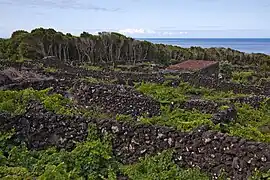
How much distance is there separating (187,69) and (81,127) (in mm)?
27007

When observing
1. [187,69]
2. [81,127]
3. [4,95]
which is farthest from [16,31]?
[81,127]

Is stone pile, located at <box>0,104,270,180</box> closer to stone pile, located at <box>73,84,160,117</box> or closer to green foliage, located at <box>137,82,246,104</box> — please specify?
stone pile, located at <box>73,84,160,117</box>

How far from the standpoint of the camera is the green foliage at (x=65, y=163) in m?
8.08

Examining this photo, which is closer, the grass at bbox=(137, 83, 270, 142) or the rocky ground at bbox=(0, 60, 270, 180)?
the rocky ground at bbox=(0, 60, 270, 180)

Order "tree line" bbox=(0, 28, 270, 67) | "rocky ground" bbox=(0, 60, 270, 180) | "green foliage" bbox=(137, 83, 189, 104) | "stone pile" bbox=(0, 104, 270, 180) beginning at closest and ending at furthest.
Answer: "stone pile" bbox=(0, 104, 270, 180)
"rocky ground" bbox=(0, 60, 270, 180)
"green foliage" bbox=(137, 83, 189, 104)
"tree line" bbox=(0, 28, 270, 67)

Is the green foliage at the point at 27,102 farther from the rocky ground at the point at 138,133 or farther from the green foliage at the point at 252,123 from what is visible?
the green foliage at the point at 252,123

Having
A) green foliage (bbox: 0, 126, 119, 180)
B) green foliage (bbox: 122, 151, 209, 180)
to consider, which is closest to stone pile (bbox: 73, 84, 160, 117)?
green foliage (bbox: 0, 126, 119, 180)

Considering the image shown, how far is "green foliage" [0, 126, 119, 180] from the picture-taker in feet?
26.5

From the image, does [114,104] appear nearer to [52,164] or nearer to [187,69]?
[52,164]

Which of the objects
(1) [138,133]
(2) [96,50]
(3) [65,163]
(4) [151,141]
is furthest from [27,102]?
(2) [96,50]

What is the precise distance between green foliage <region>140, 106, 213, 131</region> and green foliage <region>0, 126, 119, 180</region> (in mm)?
1513

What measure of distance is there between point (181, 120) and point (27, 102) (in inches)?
193

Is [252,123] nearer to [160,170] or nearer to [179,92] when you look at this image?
[179,92]

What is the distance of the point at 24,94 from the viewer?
1280cm
